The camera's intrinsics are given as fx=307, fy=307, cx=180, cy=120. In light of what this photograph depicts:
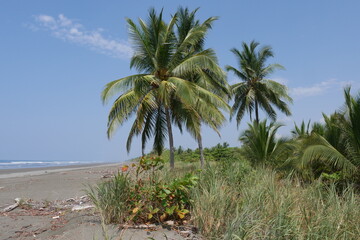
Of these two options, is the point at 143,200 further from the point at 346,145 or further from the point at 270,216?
the point at 346,145

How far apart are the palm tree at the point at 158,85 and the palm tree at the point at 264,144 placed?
254 cm


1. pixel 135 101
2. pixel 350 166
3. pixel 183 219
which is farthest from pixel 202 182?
pixel 135 101

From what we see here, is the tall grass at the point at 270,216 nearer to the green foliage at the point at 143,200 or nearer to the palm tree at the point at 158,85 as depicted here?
the green foliage at the point at 143,200

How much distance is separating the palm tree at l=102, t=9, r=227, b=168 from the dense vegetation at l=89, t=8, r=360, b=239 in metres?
0.06

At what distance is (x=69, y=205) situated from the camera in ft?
28.4

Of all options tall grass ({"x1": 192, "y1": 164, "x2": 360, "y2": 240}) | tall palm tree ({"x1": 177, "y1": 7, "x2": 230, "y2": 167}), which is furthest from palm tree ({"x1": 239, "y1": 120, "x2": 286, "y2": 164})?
tall grass ({"x1": 192, "y1": 164, "x2": 360, "y2": 240})

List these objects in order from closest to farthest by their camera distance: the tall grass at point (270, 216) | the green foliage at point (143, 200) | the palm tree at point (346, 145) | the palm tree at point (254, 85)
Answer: the tall grass at point (270, 216) < the green foliage at point (143, 200) < the palm tree at point (346, 145) < the palm tree at point (254, 85)

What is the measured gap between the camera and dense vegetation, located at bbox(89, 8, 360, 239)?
14.7ft

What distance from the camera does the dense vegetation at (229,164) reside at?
4.49 m

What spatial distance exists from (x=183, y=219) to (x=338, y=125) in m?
8.01

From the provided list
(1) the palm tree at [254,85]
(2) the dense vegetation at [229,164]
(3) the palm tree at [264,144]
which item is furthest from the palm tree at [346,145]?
(1) the palm tree at [254,85]

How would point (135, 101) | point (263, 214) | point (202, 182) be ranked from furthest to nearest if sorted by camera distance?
1. point (135, 101)
2. point (202, 182)
3. point (263, 214)

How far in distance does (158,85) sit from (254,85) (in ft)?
48.2

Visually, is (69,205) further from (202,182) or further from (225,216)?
(225,216)
